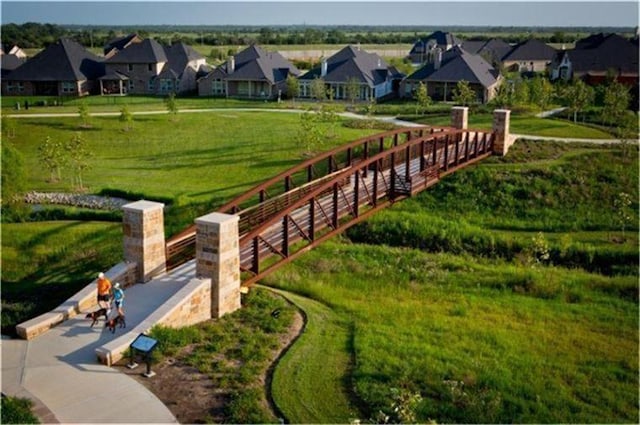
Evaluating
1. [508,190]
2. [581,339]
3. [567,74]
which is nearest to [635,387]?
[581,339]

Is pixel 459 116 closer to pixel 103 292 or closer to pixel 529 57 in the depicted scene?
pixel 103 292

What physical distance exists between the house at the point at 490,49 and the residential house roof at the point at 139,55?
39726 millimetres

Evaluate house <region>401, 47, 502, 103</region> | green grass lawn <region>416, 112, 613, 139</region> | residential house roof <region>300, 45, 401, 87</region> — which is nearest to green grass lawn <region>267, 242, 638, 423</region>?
green grass lawn <region>416, 112, 613, 139</region>

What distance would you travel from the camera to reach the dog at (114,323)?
1533cm

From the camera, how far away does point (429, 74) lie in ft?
202

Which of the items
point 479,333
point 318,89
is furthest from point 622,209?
point 318,89

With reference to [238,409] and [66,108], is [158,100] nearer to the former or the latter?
[66,108]

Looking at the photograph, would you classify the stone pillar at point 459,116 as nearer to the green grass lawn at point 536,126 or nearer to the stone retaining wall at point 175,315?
the green grass lawn at point 536,126

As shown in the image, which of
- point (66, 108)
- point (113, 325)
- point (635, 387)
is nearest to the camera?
point (113, 325)

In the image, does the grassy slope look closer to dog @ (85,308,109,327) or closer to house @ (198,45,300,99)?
dog @ (85,308,109,327)

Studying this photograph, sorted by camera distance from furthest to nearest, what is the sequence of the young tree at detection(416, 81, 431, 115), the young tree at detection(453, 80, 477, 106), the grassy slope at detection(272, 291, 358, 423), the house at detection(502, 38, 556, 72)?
the house at detection(502, 38, 556, 72), the young tree at detection(453, 80, 477, 106), the young tree at detection(416, 81, 431, 115), the grassy slope at detection(272, 291, 358, 423)

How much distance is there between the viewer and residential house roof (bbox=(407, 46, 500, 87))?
5941 cm

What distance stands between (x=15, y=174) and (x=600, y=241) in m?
23.9

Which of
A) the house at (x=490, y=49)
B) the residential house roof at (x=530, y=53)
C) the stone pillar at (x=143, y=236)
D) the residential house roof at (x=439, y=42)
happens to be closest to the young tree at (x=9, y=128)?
the stone pillar at (x=143, y=236)
